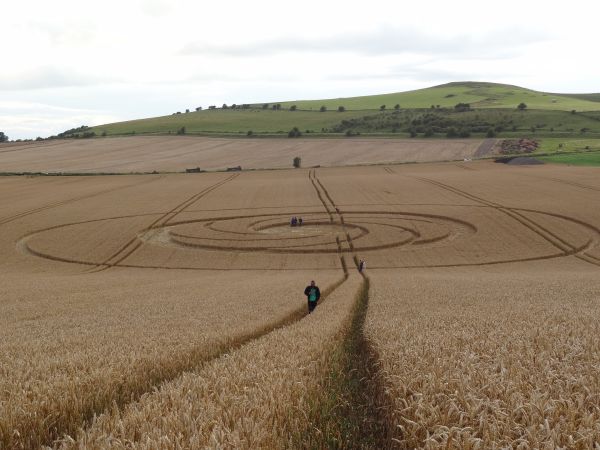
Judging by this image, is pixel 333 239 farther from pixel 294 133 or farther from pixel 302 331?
pixel 294 133

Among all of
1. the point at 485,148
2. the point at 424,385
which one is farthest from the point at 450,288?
the point at 485,148

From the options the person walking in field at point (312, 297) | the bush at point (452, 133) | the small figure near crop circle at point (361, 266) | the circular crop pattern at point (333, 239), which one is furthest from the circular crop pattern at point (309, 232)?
the bush at point (452, 133)

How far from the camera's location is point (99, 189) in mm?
101312

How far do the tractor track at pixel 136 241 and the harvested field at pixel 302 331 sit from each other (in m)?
0.45

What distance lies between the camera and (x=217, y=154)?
160 metres

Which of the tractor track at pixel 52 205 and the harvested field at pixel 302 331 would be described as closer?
the harvested field at pixel 302 331

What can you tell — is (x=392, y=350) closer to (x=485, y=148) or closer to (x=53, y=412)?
(x=53, y=412)

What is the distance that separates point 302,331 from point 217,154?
151201 millimetres

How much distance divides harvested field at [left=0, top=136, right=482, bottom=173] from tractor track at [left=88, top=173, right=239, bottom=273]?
A: 49195 mm

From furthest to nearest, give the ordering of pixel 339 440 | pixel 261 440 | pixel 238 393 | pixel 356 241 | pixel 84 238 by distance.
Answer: pixel 84 238, pixel 356 241, pixel 238 393, pixel 339 440, pixel 261 440

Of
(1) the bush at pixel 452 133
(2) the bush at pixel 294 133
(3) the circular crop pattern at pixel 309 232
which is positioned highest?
(2) the bush at pixel 294 133

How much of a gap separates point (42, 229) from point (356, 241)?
43.5 m

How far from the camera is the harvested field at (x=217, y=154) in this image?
139 m

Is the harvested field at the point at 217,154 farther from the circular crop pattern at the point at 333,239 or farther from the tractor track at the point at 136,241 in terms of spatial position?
the circular crop pattern at the point at 333,239
